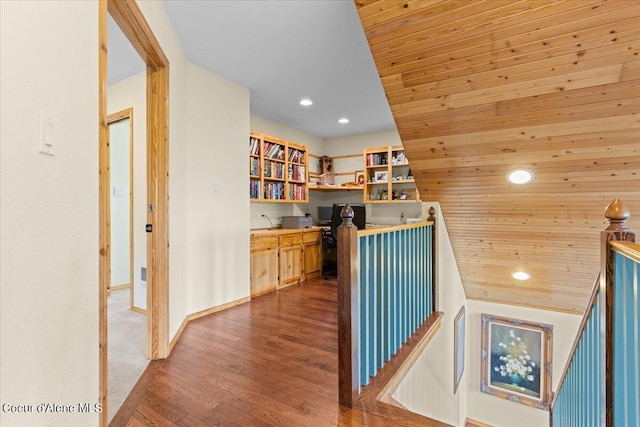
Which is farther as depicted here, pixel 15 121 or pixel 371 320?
pixel 371 320

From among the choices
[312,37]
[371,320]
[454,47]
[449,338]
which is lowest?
[449,338]

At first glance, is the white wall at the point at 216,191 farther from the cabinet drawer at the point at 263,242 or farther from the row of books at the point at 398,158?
the row of books at the point at 398,158

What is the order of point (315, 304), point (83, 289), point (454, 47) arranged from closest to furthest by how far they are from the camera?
point (83, 289) < point (454, 47) < point (315, 304)

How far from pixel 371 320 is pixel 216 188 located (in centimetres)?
219

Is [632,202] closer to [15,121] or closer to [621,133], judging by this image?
[621,133]

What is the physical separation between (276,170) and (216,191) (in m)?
1.55

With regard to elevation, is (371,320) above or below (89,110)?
below

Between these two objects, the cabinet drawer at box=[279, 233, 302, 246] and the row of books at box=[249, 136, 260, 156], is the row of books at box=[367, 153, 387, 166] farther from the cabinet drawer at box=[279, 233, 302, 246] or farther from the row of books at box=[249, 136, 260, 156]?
the row of books at box=[249, 136, 260, 156]

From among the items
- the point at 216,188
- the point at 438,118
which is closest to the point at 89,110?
the point at 216,188

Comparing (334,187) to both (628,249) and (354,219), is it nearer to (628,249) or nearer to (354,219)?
(354,219)

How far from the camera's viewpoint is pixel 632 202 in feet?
8.92

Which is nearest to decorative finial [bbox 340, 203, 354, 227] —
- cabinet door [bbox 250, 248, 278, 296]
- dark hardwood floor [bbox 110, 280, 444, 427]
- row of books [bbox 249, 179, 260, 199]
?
dark hardwood floor [bbox 110, 280, 444, 427]

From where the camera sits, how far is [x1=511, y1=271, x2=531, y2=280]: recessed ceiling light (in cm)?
385

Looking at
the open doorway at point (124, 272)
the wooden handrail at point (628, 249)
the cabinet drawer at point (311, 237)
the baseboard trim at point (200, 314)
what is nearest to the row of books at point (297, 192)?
the cabinet drawer at point (311, 237)
